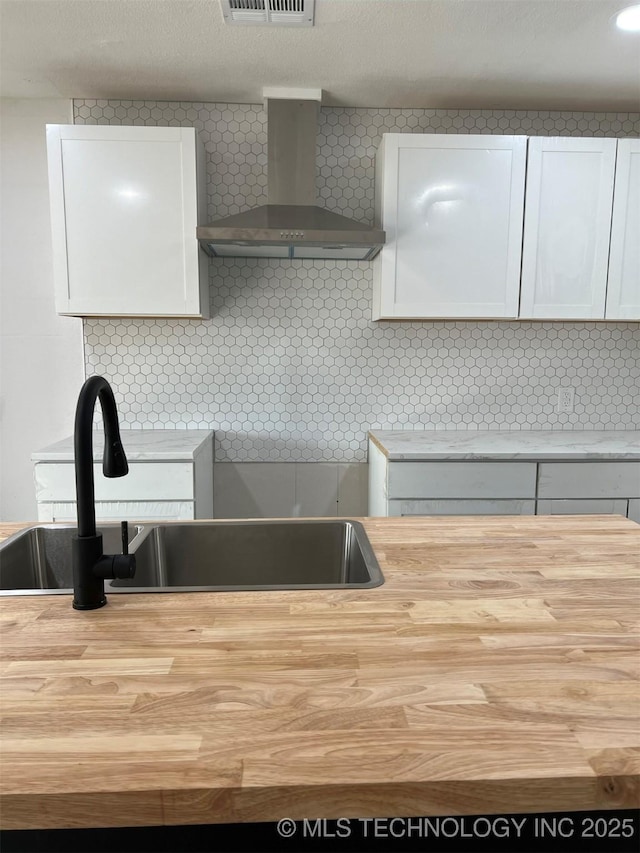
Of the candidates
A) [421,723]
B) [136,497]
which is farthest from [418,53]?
[421,723]

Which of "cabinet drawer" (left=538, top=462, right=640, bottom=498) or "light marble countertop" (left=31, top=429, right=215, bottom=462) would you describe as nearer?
"light marble countertop" (left=31, top=429, right=215, bottom=462)

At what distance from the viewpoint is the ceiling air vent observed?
1.99 metres

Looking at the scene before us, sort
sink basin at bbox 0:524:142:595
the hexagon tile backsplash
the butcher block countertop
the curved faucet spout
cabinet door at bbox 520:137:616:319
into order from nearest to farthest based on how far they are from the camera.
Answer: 1. the butcher block countertop
2. the curved faucet spout
3. sink basin at bbox 0:524:142:595
4. cabinet door at bbox 520:137:616:319
5. the hexagon tile backsplash

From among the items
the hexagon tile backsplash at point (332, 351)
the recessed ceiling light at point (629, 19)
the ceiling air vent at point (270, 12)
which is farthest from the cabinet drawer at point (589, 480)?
the ceiling air vent at point (270, 12)

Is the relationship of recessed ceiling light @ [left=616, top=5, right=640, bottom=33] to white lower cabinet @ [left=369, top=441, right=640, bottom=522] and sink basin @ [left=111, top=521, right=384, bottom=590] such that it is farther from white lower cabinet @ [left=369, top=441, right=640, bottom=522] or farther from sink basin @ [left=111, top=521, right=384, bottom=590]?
sink basin @ [left=111, top=521, right=384, bottom=590]

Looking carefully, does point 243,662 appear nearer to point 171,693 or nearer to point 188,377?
point 171,693

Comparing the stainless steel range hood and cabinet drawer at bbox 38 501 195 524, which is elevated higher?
the stainless steel range hood

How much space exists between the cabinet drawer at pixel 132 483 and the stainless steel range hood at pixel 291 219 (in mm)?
1009

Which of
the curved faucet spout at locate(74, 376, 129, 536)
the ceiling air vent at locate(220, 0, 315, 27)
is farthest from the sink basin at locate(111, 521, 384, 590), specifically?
the ceiling air vent at locate(220, 0, 315, 27)

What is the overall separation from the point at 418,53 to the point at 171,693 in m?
2.52

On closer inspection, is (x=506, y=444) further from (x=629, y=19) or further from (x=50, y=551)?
(x=50, y=551)

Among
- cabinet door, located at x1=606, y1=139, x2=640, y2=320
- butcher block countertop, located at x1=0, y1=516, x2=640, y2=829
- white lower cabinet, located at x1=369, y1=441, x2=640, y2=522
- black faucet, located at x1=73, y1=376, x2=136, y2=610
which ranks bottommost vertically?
white lower cabinet, located at x1=369, y1=441, x2=640, y2=522

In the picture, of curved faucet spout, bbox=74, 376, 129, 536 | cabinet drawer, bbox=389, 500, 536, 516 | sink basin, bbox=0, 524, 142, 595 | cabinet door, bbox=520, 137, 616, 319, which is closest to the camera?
curved faucet spout, bbox=74, 376, 129, 536

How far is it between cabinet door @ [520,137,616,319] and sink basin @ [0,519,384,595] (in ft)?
5.85
